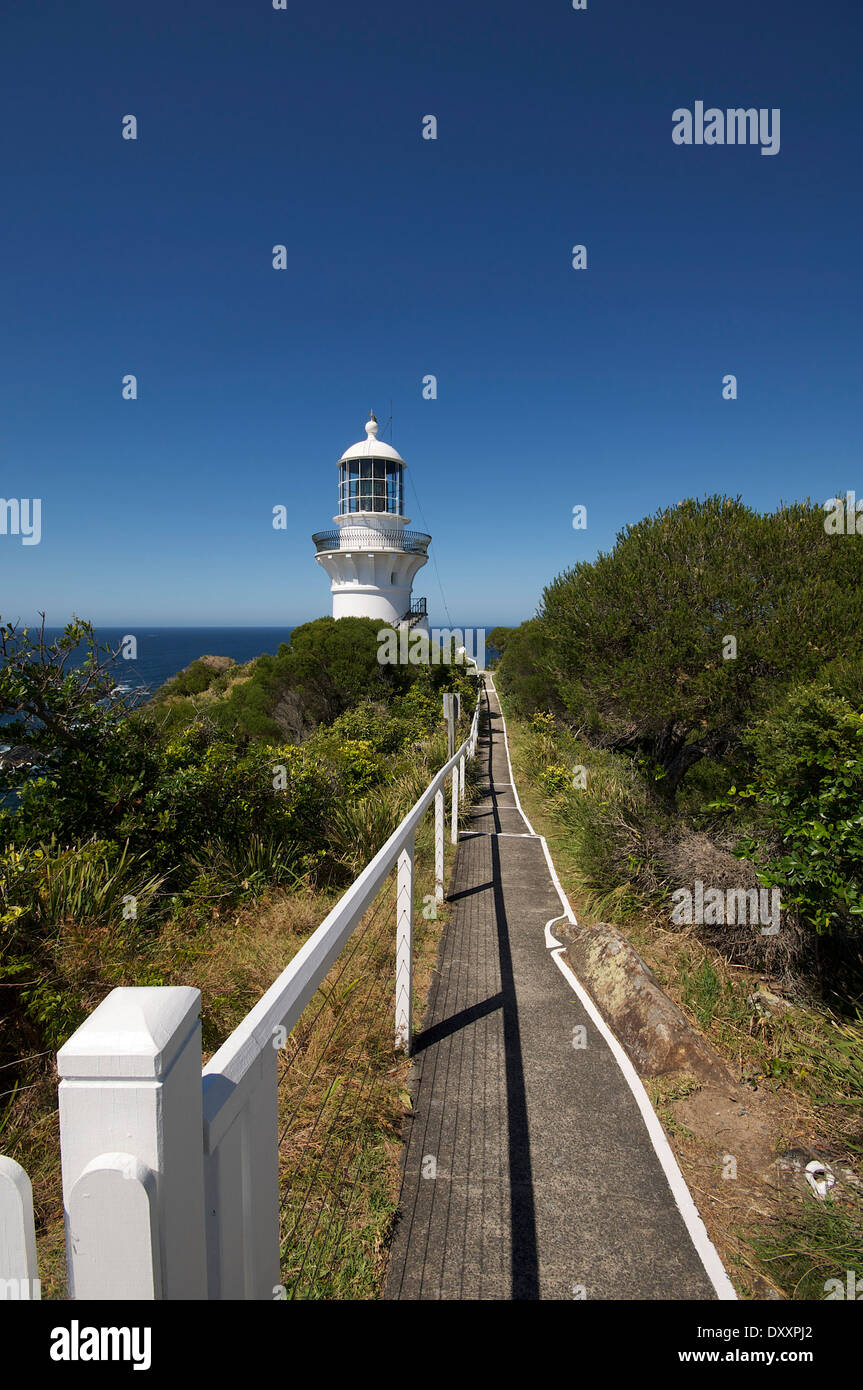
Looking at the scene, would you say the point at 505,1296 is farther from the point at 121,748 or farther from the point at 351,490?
the point at 351,490

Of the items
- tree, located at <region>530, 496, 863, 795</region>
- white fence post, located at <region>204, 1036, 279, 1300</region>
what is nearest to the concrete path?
white fence post, located at <region>204, 1036, 279, 1300</region>

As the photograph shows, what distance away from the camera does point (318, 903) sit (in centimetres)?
573

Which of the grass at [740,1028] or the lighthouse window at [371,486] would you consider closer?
the grass at [740,1028]

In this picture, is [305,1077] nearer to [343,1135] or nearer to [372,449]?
[343,1135]

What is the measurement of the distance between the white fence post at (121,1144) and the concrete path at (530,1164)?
80.3 inches

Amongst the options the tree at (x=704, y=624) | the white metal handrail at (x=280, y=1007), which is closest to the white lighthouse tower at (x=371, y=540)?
the tree at (x=704, y=624)

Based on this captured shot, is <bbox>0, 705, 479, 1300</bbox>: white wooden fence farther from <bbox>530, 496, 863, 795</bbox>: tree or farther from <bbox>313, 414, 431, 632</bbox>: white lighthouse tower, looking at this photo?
<bbox>313, 414, 431, 632</bbox>: white lighthouse tower

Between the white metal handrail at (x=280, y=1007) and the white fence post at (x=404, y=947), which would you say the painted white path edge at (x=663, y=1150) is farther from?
the white metal handrail at (x=280, y=1007)

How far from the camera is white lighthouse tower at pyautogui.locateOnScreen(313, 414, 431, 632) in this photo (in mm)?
26781

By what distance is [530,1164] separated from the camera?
9.82ft

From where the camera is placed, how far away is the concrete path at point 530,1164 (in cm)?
243

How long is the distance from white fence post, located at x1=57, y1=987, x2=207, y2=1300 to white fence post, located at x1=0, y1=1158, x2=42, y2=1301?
62mm

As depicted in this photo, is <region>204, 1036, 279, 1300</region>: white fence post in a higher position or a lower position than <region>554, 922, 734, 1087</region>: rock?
higher

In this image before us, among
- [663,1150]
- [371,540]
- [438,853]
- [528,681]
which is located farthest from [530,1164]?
[371,540]
